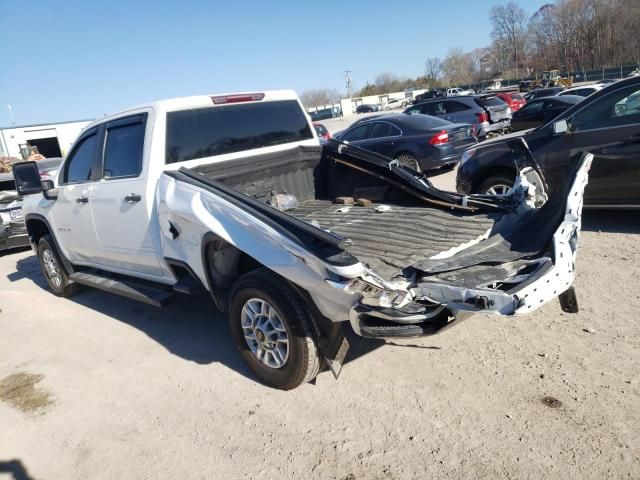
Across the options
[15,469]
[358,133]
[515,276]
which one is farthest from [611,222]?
[15,469]

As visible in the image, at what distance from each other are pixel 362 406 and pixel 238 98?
9.92 feet

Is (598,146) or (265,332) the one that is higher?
(598,146)

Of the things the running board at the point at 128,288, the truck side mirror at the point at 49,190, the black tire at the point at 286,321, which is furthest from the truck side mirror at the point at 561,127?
the truck side mirror at the point at 49,190

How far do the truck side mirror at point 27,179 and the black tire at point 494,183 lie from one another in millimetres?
5533

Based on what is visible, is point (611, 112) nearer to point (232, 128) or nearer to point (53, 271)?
point (232, 128)

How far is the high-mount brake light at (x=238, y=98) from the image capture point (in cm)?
440

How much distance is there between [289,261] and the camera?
9.54ft

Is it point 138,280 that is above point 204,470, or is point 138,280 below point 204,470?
above

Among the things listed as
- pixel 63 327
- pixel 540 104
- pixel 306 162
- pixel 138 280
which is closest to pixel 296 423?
pixel 138 280

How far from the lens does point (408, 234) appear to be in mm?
3900

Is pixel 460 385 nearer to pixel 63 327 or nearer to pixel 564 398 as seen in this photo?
pixel 564 398

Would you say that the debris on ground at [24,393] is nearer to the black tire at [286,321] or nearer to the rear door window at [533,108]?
the black tire at [286,321]

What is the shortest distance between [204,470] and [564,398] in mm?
2213

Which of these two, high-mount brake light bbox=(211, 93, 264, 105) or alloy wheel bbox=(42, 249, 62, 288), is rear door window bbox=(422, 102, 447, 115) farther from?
alloy wheel bbox=(42, 249, 62, 288)
